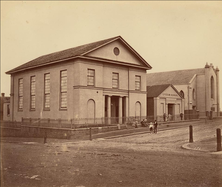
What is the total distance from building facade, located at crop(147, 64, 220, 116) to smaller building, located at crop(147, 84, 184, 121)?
846 cm

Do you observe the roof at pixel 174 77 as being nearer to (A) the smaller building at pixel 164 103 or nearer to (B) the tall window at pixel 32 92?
(A) the smaller building at pixel 164 103

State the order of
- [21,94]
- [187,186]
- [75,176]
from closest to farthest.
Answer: [187,186] < [75,176] < [21,94]

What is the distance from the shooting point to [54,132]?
2425 centimetres

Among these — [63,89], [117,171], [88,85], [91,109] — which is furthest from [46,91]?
[117,171]

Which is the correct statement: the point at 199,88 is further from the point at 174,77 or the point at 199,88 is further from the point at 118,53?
the point at 118,53

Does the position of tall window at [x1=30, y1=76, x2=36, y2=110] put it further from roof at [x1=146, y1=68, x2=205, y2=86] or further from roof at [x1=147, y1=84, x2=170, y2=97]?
roof at [x1=146, y1=68, x2=205, y2=86]

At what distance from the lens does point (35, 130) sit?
26812 millimetres

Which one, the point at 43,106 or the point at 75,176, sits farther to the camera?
the point at 43,106

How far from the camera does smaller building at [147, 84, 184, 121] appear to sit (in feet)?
127

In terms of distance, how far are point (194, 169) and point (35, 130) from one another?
20190mm

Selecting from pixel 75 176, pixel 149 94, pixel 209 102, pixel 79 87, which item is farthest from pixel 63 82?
pixel 209 102

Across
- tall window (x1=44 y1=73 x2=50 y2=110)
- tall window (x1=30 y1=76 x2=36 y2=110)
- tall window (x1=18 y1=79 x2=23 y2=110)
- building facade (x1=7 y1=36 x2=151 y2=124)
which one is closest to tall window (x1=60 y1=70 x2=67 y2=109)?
building facade (x1=7 y1=36 x2=151 y2=124)

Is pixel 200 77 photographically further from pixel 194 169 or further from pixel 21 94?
pixel 194 169

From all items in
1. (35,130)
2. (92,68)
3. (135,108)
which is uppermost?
(92,68)
